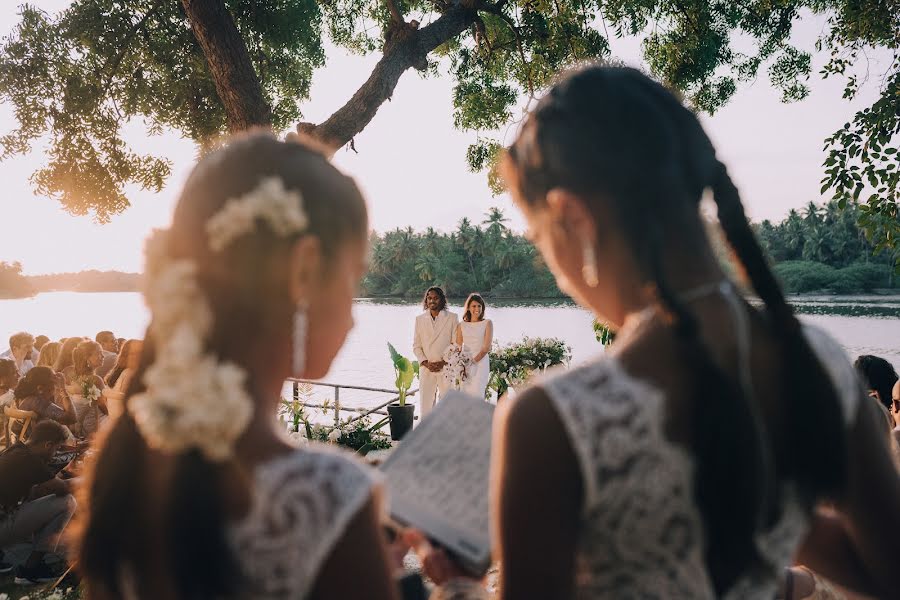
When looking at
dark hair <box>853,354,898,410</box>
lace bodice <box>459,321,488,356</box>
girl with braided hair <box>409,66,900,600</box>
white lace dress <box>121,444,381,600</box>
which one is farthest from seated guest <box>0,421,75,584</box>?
dark hair <box>853,354,898,410</box>

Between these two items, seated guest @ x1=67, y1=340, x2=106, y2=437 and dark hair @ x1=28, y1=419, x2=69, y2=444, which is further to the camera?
seated guest @ x1=67, y1=340, x2=106, y2=437

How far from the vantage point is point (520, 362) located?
1098 centimetres

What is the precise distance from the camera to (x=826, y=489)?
3.48 ft

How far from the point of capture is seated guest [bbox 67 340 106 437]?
620cm

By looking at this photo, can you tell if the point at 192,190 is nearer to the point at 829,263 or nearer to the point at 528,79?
the point at 528,79

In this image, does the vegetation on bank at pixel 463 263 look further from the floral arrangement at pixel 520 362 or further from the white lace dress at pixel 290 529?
the white lace dress at pixel 290 529

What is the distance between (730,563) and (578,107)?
794 mm

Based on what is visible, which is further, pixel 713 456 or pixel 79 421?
pixel 79 421

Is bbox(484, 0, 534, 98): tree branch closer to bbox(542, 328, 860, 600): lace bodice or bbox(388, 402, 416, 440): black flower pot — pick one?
bbox(388, 402, 416, 440): black flower pot

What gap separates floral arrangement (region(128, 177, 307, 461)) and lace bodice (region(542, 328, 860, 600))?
1.60ft

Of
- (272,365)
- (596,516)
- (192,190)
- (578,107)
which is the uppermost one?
(578,107)

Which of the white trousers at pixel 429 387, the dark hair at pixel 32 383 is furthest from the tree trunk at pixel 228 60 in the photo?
the white trousers at pixel 429 387

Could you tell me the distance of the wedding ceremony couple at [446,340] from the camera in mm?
8930

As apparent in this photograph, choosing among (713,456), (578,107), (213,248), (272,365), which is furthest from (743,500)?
(213,248)
